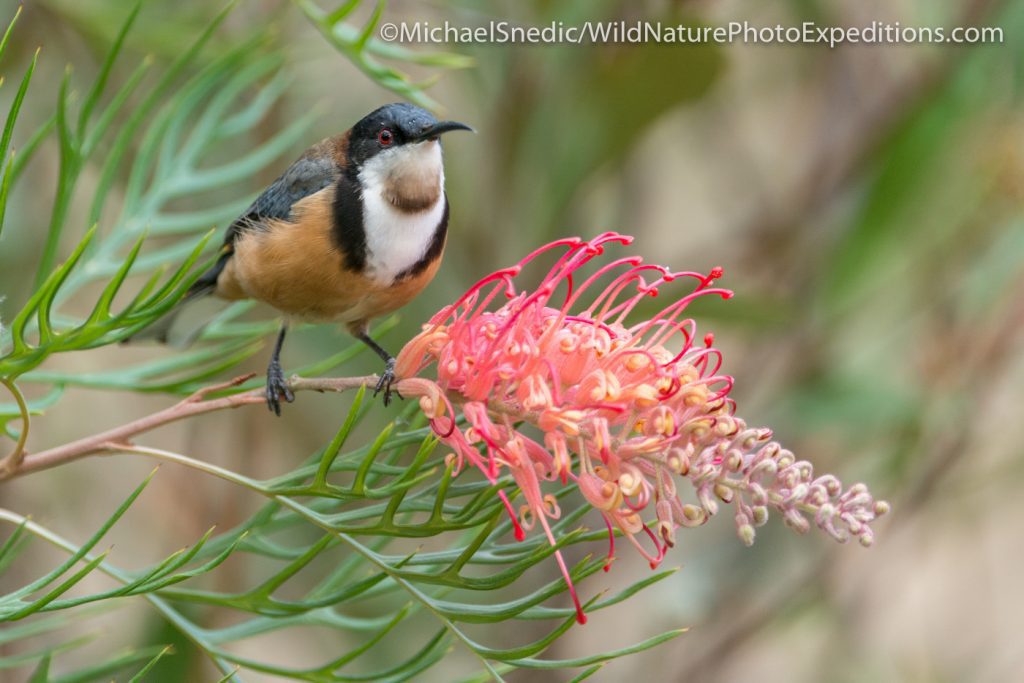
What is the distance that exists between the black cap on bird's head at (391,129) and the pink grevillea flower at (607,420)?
1.96 ft

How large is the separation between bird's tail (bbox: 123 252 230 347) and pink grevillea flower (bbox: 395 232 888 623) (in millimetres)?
652

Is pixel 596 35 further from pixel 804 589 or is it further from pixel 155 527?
pixel 155 527

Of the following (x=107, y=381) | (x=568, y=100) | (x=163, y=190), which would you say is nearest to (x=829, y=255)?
(x=568, y=100)

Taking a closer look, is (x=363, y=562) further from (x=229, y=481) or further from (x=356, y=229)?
(x=356, y=229)

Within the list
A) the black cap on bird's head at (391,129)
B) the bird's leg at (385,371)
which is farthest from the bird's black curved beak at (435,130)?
the bird's leg at (385,371)

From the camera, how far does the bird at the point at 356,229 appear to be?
1.49 metres

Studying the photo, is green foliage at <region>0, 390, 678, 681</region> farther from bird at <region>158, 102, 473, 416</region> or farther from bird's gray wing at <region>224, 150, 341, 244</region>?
bird's gray wing at <region>224, 150, 341, 244</region>

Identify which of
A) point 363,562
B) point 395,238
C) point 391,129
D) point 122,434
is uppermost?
point 391,129

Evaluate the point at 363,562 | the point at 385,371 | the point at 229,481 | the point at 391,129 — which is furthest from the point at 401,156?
the point at 363,562

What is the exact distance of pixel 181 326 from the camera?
1.65m

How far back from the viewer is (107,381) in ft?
4.11

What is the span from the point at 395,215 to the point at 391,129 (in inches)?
5.5

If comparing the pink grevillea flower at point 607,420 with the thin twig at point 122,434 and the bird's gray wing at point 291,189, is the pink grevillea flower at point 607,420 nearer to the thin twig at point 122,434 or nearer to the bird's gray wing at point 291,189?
the thin twig at point 122,434

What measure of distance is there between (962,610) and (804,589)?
1.09m
